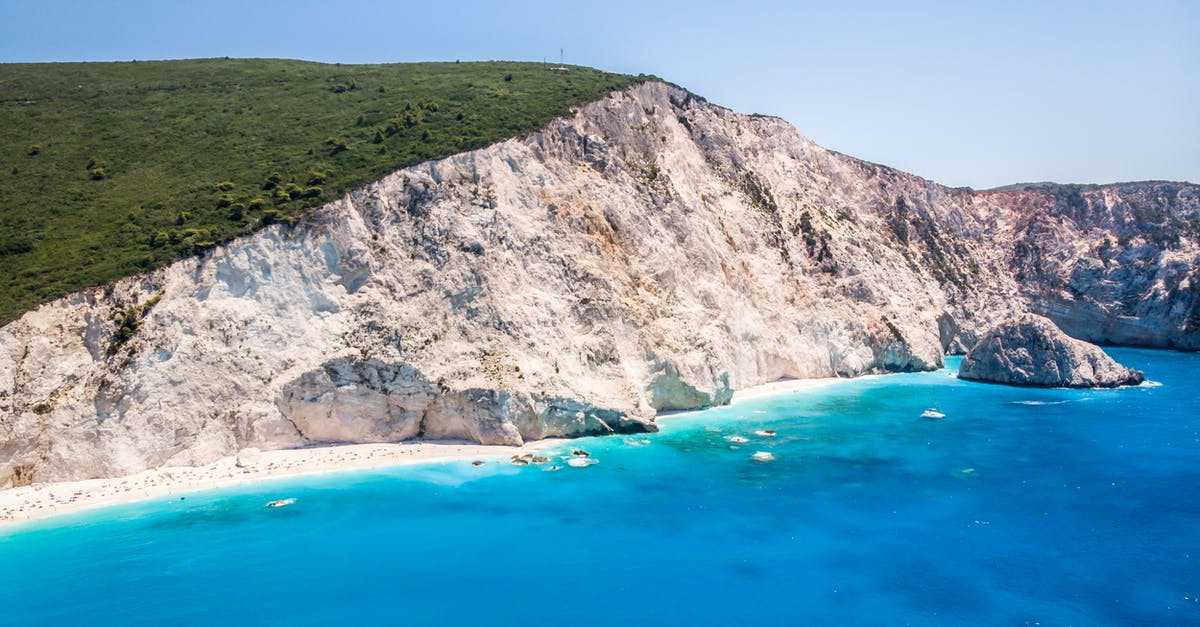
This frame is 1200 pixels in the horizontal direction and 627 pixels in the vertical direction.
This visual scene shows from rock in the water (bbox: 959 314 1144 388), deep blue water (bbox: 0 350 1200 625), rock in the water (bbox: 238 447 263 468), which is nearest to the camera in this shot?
deep blue water (bbox: 0 350 1200 625)

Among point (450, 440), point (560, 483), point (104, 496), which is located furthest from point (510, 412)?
point (104, 496)

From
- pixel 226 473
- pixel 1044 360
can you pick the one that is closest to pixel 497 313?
pixel 226 473

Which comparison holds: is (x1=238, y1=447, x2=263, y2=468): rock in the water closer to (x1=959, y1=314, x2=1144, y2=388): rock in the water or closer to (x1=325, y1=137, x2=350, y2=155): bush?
(x1=325, y1=137, x2=350, y2=155): bush

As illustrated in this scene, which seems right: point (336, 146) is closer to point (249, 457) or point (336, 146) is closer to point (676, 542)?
point (249, 457)

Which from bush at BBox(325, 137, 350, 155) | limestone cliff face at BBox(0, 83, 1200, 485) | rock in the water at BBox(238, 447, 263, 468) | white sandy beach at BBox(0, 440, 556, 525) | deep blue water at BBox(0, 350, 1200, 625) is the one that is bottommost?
deep blue water at BBox(0, 350, 1200, 625)

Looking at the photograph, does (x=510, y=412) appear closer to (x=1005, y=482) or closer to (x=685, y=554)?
(x=685, y=554)

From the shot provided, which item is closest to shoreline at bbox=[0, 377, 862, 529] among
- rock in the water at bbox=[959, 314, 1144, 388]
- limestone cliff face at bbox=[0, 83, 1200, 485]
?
limestone cliff face at bbox=[0, 83, 1200, 485]

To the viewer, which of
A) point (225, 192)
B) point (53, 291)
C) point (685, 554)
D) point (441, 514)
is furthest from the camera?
point (225, 192)

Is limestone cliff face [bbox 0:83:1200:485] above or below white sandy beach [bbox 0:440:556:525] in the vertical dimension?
above
